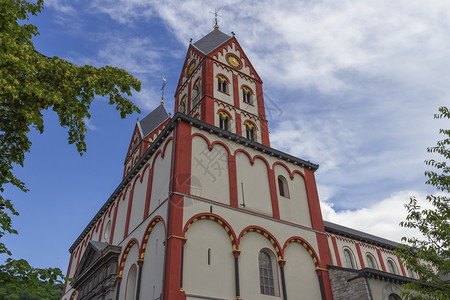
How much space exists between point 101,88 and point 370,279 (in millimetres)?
15362

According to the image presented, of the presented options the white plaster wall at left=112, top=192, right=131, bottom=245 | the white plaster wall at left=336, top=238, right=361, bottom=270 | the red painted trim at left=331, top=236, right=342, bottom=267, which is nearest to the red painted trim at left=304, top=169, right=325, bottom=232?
the red painted trim at left=331, top=236, right=342, bottom=267

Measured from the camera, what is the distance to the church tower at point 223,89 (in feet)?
75.7

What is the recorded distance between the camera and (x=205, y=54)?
82.2ft

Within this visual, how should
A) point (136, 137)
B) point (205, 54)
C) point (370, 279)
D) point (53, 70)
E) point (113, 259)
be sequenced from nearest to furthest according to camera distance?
point (53, 70) < point (370, 279) < point (113, 259) < point (205, 54) < point (136, 137)

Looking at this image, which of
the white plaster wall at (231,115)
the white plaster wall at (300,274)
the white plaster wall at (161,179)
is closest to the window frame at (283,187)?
the white plaster wall at (300,274)

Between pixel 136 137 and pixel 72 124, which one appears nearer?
pixel 72 124

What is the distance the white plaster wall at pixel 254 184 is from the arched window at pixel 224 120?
3.53 m

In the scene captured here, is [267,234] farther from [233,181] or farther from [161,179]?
[161,179]

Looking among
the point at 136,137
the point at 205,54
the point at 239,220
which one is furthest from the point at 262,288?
the point at 136,137

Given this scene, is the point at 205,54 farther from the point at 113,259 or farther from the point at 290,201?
the point at 113,259

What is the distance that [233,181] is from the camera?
18.4 m

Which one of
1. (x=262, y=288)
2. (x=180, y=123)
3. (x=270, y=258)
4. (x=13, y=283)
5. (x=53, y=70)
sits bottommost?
(x=13, y=283)

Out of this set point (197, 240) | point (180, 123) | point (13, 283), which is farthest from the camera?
point (180, 123)

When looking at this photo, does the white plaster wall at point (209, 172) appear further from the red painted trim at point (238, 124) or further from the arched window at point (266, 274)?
the red painted trim at point (238, 124)
